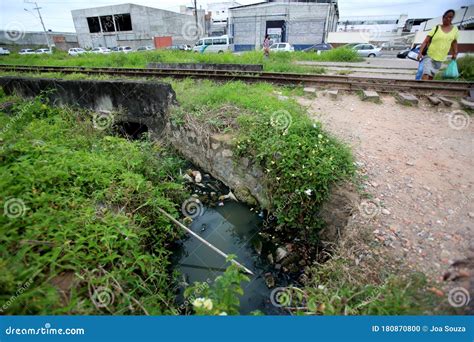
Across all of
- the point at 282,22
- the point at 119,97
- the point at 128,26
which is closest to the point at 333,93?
the point at 119,97

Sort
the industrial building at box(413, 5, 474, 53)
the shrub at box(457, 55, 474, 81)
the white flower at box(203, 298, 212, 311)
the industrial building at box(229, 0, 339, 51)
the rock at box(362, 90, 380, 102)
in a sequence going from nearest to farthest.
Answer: the white flower at box(203, 298, 212, 311) < the rock at box(362, 90, 380, 102) < the shrub at box(457, 55, 474, 81) < the industrial building at box(413, 5, 474, 53) < the industrial building at box(229, 0, 339, 51)

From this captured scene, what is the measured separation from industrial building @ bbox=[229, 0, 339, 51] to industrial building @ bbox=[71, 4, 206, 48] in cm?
577

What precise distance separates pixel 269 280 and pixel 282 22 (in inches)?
1195

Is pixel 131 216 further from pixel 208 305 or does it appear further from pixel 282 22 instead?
pixel 282 22

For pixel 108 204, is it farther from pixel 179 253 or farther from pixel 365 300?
pixel 365 300

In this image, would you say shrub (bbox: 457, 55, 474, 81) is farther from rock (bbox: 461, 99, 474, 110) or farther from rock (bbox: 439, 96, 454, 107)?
rock (bbox: 439, 96, 454, 107)

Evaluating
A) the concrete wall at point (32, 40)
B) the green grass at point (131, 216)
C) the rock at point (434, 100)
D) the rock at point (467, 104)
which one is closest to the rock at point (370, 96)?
the rock at point (434, 100)

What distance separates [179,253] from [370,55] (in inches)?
961

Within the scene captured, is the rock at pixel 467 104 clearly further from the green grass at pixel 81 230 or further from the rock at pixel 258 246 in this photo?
the green grass at pixel 81 230

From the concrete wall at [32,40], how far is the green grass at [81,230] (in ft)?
153

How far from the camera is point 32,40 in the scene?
38719mm

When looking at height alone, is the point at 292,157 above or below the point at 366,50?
below

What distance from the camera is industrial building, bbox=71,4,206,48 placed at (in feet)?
101

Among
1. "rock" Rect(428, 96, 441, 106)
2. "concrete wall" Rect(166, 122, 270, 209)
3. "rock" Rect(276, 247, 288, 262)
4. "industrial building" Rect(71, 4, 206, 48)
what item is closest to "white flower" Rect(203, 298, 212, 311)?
"rock" Rect(276, 247, 288, 262)
